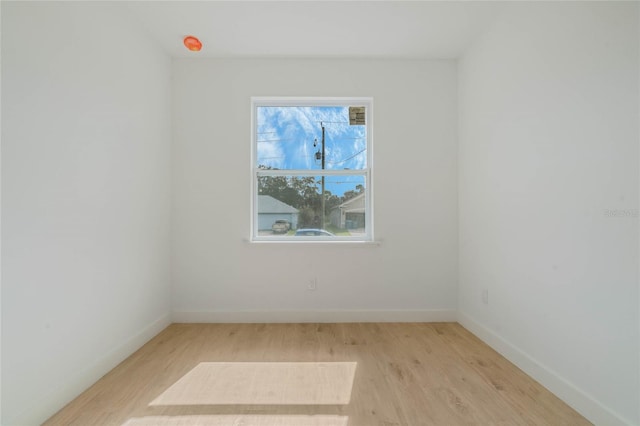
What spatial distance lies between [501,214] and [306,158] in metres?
1.84

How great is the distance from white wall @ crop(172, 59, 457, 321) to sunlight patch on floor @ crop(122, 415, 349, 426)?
1.43 m

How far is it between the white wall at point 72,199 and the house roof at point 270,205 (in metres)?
0.98

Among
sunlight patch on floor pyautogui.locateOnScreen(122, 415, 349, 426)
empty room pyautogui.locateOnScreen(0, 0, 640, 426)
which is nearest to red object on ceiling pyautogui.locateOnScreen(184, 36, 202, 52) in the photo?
empty room pyautogui.locateOnScreen(0, 0, 640, 426)

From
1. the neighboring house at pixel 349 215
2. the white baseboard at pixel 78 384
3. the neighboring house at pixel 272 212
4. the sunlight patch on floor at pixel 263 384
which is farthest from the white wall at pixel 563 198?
the white baseboard at pixel 78 384

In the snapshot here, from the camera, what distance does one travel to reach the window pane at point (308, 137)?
3.20 m

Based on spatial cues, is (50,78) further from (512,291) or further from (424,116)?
(512,291)

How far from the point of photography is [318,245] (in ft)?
10.1

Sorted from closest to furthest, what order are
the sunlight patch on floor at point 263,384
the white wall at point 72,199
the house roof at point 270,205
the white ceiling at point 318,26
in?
the white wall at point 72,199, the sunlight patch on floor at point 263,384, the white ceiling at point 318,26, the house roof at point 270,205

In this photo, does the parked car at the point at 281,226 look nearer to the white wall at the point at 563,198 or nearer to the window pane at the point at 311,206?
the window pane at the point at 311,206

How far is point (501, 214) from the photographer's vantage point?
7.91ft

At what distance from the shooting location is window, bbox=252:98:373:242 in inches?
125

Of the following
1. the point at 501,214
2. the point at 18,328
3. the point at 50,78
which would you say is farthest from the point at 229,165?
the point at 501,214

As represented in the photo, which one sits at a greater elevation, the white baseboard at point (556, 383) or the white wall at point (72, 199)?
the white wall at point (72, 199)

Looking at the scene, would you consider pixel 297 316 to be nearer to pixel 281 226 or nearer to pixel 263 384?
pixel 281 226
